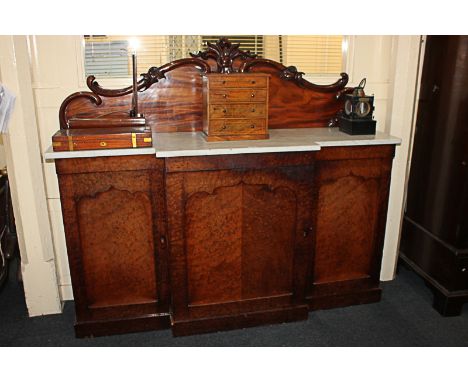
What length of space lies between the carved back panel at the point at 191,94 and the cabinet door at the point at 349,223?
456mm

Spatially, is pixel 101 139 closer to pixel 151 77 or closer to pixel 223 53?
pixel 151 77

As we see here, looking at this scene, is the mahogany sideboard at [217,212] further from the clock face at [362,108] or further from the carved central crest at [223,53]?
the clock face at [362,108]

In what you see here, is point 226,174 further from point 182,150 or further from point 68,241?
point 68,241

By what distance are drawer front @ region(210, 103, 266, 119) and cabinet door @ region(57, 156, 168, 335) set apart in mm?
430

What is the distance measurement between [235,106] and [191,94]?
0.34m

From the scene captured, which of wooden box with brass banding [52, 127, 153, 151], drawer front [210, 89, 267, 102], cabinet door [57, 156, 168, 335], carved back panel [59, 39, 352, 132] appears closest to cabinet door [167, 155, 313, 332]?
cabinet door [57, 156, 168, 335]

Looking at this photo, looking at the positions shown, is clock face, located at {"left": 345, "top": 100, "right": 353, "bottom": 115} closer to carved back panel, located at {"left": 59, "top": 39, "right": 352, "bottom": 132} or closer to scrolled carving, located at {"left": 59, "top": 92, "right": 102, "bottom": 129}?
carved back panel, located at {"left": 59, "top": 39, "right": 352, "bottom": 132}

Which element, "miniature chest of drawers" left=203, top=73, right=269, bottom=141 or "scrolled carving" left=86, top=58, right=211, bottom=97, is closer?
"miniature chest of drawers" left=203, top=73, right=269, bottom=141

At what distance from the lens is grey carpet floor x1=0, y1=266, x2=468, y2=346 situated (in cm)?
236

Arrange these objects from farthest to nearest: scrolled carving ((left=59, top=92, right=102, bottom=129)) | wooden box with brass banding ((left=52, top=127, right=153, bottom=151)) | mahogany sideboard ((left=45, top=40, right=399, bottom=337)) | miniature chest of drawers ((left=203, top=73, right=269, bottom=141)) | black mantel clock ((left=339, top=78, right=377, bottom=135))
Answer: black mantel clock ((left=339, top=78, right=377, bottom=135)), scrolled carving ((left=59, top=92, right=102, bottom=129)), miniature chest of drawers ((left=203, top=73, right=269, bottom=141)), mahogany sideboard ((left=45, top=40, right=399, bottom=337)), wooden box with brass banding ((left=52, top=127, right=153, bottom=151))

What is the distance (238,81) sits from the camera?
2.27 meters

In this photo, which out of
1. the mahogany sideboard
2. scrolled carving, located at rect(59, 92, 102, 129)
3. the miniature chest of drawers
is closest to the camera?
the mahogany sideboard

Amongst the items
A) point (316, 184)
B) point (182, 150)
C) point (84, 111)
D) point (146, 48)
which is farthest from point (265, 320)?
point (146, 48)

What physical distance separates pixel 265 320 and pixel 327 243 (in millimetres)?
575
